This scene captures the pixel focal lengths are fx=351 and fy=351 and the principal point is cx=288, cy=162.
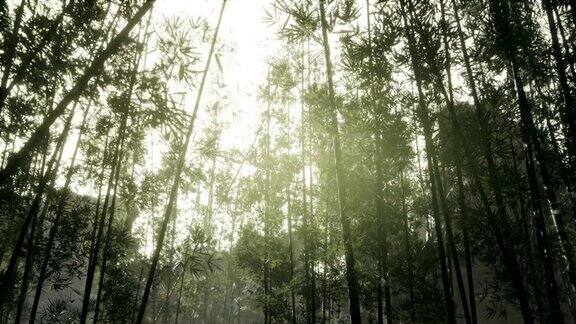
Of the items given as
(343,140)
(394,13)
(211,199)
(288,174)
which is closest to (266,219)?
(288,174)

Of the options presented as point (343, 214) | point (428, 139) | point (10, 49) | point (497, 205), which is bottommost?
point (343, 214)

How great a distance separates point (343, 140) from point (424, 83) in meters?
2.78

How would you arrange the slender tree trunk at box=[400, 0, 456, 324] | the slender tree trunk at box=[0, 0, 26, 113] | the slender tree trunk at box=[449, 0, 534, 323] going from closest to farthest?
the slender tree trunk at box=[0, 0, 26, 113] < the slender tree trunk at box=[449, 0, 534, 323] < the slender tree trunk at box=[400, 0, 456, 324]

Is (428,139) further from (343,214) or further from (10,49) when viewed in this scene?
(10,49)

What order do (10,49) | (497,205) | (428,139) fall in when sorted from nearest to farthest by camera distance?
1. (10,49)
2. (497,205)
3. (428,139)

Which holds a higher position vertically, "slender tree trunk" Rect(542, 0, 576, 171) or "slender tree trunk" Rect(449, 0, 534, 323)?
"slender tree trunk" Rect(542, 0, 576, 171)

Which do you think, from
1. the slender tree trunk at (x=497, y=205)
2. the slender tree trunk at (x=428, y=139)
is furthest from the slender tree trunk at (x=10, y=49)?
the slender tree trunk at (x=497, y=205)

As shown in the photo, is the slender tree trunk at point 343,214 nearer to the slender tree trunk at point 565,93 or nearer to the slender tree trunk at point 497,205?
the slender tree trunk at point 497,205

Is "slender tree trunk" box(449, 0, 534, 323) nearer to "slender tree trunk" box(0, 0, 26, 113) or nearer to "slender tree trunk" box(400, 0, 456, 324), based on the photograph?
"slender tree trunk" box(400, 0, 456, 324)

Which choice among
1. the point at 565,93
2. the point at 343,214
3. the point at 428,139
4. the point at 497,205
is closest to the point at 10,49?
the point at 343,214

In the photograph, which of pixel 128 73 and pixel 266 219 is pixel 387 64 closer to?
pixel 128 73

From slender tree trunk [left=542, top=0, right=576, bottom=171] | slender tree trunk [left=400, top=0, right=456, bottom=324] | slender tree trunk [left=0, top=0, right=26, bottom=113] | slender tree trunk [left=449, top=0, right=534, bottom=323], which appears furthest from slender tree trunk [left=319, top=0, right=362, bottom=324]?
slender tree trunk [left=0, top=0, right=26, bottom=113]

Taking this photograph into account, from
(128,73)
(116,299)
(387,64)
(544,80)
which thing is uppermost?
(387,64)

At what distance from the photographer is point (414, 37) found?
605 cm
